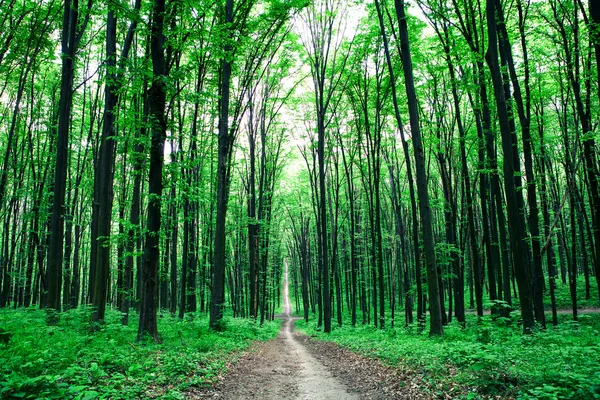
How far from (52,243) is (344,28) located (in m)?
16.2

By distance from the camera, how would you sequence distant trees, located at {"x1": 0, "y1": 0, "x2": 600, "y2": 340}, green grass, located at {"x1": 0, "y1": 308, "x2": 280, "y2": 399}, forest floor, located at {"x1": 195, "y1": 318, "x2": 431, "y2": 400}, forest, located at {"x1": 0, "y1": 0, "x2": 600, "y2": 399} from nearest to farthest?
green grass, located at {"x1": 0, "y1": 308, "x2": 280, "y2": 399} < forest, located at {"x1": 0, "y1": 0, "x2": 600, "y2": 399} < forest floor, located at {"x1": 195, "y1": 318, "x2": 431, "y2": 400} < distant trees, located at {"x1": 0, "y1": 0, "x2": 600, "y2": 340}

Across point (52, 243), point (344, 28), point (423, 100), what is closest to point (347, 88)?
point (344, 28)

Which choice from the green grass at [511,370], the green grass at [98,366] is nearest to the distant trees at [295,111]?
the green grass at [98,366]

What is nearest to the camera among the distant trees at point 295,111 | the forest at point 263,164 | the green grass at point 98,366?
the green grass at point 98,366

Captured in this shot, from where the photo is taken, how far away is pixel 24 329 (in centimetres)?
643

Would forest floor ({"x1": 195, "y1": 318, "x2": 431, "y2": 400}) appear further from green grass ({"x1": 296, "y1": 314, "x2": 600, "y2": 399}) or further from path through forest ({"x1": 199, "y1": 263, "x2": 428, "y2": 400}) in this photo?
green grass ({"x1": 296, "y1": 314, "x2": 600, "y2": 399})

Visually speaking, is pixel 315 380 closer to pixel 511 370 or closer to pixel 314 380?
pixel 314 380

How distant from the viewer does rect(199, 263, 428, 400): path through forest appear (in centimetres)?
592

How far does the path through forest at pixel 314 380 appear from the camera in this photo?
5916mm

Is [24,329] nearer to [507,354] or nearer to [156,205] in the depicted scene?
[156,205]

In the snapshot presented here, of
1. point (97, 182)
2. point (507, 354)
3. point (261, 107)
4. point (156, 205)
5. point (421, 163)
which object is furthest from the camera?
point (261, 107)

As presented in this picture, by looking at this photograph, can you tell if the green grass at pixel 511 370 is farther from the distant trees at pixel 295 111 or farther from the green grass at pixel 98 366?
the green grass at pixel 98 366

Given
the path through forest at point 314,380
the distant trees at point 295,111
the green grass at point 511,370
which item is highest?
the distant trees at point 295,111

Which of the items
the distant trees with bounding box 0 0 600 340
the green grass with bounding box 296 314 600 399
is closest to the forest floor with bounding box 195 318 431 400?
the green grass with bounding box 296 314 600 399
